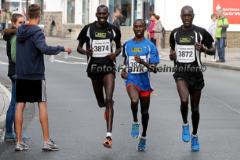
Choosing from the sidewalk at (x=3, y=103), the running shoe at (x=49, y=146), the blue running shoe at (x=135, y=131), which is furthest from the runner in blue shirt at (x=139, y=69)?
the sidewalk at (x=3, y=103)

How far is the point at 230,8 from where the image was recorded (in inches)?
1416

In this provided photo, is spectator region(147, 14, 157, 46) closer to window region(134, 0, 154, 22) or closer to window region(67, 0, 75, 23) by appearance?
window region(134, 0, 154, 22)

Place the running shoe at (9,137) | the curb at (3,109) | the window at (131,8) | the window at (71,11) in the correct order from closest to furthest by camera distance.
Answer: the running shoe at (9,137) → the curb at (3,109) → the window at (131,8) → the window at (71,11)

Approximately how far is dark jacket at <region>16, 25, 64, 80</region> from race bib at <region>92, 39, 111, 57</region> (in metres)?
0.68

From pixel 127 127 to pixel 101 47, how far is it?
2.07 metres

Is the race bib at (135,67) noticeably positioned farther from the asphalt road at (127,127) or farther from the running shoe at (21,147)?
the running shoe at (21,147)

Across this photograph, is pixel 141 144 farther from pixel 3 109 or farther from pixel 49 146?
pixel 3 109

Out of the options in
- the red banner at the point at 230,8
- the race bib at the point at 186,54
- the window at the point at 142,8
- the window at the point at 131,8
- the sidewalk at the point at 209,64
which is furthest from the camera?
the window at the point at 131,8

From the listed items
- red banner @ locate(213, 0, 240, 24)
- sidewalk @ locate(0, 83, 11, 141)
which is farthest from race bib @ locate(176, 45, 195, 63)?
red banner @ locate(213, 0, 240, 24)

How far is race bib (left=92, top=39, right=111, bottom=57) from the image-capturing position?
960 cm

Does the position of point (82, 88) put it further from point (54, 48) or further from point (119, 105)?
point (54, 48)

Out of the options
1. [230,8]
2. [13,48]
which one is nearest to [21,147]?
[13,48]

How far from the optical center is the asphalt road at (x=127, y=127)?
9.06 m

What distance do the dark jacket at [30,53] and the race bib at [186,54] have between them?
1514 millimetres
